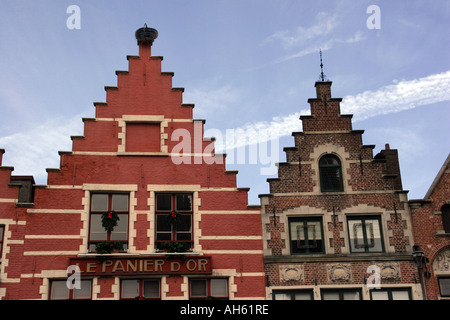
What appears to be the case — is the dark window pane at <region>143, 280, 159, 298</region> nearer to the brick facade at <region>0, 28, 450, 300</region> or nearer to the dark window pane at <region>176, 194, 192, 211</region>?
the brick facade at <region>0, 28, 450, 300</region>

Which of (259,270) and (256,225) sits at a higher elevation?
(256,225)

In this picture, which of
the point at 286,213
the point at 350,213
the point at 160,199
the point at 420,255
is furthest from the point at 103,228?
the point at 420,255

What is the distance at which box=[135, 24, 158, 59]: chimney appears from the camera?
20.2 m

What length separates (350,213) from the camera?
18.4m

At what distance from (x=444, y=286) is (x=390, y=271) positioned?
160 centimetres

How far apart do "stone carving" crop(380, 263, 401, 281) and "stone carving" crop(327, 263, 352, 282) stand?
967 millimetres

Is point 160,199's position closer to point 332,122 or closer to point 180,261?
point 180,261

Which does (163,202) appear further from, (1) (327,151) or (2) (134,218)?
(1) (327,151)

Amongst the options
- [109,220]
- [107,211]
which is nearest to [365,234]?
[109,220]

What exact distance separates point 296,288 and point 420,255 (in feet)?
12.2

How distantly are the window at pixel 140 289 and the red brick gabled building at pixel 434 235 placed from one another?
765 centimetres

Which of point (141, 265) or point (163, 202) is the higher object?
point (163, 202)

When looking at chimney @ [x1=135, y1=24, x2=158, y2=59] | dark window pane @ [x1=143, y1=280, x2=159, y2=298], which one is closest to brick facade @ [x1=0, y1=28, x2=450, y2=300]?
dark window pane @ [x1=143, y1=280, x2=159, y2=298]

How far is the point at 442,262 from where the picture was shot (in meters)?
17.9
